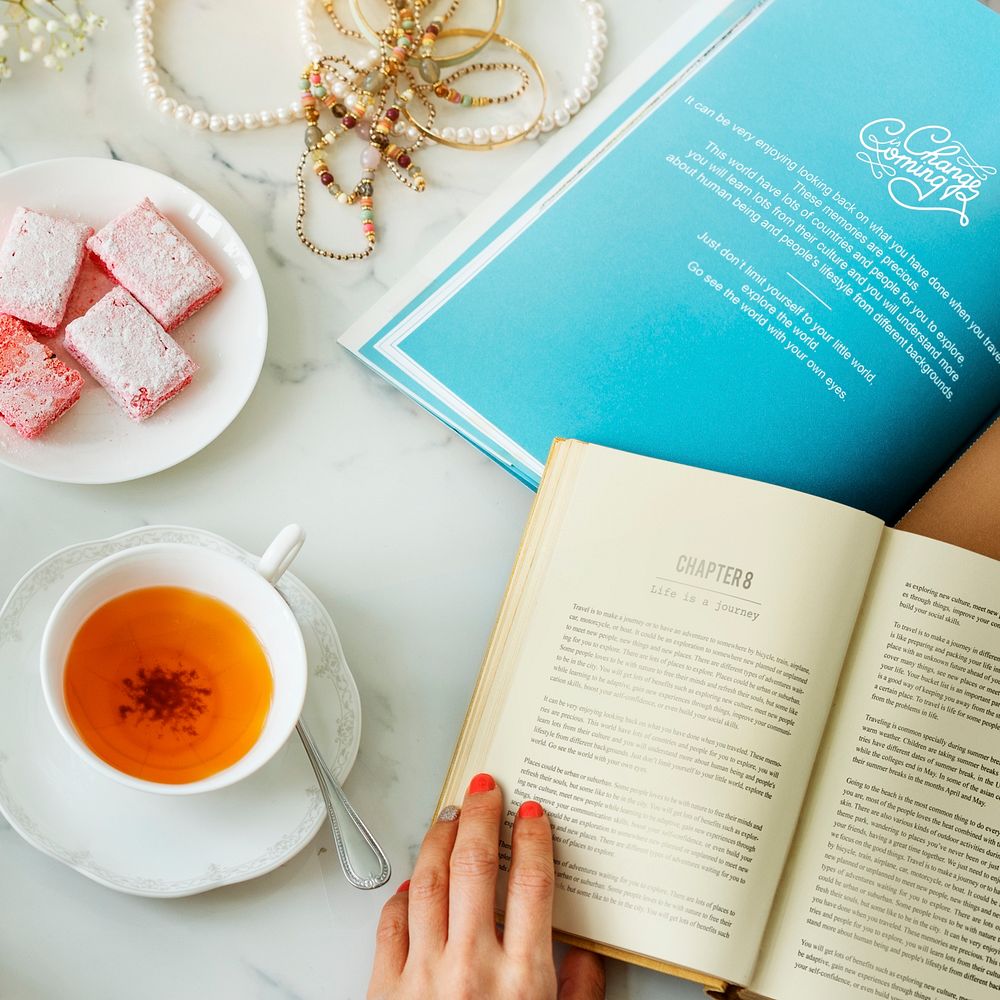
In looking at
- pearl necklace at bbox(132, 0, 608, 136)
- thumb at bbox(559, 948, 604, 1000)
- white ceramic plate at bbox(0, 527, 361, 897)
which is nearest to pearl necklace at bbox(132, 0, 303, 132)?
pearl necklace at bbox(132, 0, 608, 136)

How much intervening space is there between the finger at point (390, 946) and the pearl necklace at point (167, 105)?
26.0 inches

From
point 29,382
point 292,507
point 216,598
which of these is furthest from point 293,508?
point 29,382

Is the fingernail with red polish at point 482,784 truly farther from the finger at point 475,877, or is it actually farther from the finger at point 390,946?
the finger at point 390,946

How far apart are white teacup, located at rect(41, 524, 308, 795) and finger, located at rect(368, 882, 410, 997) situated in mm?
181

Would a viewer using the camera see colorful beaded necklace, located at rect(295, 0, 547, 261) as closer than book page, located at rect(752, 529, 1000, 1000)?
No

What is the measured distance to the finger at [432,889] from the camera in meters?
0.79

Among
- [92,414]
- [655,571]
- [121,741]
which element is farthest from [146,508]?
[655,571]

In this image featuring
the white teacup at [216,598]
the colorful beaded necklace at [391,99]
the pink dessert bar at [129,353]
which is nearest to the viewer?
the white teacup at [216,598]

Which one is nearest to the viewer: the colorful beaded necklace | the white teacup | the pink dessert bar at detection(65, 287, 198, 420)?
the white teacup

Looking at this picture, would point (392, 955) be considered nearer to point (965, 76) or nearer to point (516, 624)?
point (516, 624)

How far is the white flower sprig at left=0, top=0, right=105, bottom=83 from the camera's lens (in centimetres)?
86

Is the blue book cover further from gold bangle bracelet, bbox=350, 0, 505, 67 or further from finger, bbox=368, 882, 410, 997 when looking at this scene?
finger, bbox=368, 882, 410, 997

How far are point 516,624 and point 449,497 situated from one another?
14 cm

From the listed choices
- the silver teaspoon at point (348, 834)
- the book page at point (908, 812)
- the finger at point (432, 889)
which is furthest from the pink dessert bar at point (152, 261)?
the book page at point (908, 812)
